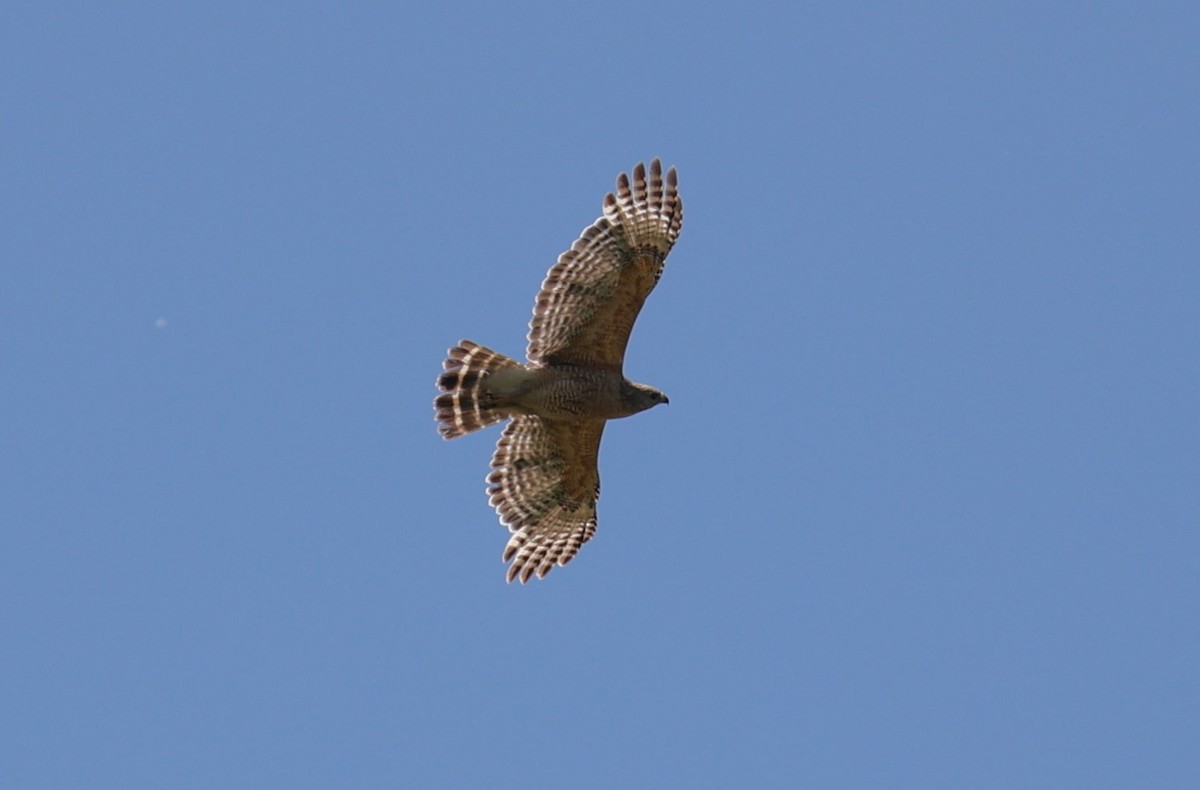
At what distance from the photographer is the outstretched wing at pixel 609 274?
22.6 metres

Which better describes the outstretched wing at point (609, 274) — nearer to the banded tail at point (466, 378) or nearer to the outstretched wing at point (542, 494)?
the banded tail at point (466, 378)

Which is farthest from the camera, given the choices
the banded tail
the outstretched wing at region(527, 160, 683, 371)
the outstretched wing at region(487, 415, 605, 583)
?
the outstretched wing at region(487, 415, 605, 583)

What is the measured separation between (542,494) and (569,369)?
5.93ft

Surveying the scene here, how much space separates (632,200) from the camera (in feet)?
74.9

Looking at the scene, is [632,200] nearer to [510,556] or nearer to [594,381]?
[594,381]

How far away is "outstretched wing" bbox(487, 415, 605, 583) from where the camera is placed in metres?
24.0

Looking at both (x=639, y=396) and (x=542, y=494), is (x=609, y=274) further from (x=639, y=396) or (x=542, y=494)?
(x=542, y=494)

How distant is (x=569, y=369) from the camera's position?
912 inches

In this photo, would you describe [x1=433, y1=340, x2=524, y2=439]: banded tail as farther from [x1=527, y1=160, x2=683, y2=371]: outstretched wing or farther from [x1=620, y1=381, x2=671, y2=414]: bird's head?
[x1=620, y1=381, x2=671, y2=414]: bird's head

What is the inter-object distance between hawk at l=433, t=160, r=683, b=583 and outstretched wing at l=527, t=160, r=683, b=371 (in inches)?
0.4

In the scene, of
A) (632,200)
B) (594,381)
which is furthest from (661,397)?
(632,200)

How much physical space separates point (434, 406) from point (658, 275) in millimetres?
2786

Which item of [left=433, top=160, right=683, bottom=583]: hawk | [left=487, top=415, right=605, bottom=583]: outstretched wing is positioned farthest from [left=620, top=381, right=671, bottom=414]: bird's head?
[left=487, top=415, right=605, bottom=583]: outstretched wing

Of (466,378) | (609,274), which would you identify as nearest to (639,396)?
(609,274)
